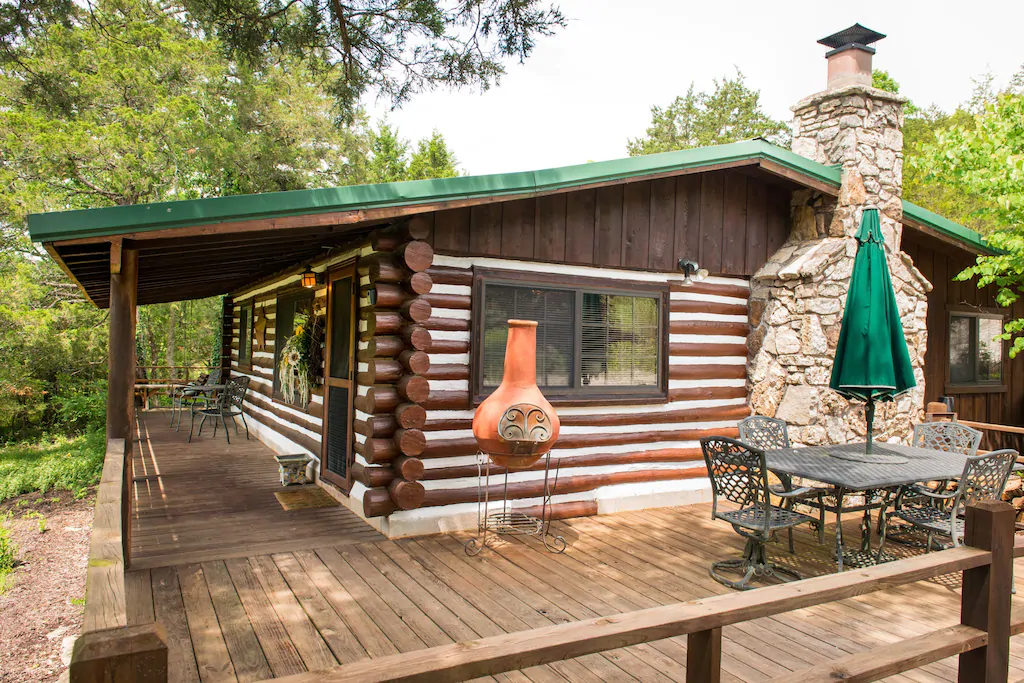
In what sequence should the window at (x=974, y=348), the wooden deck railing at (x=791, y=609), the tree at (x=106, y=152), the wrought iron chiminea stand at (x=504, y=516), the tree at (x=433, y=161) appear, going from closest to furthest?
1. the wooden deck railing at (x=791, y=609)
2. the wrought iron chiminea stand at (x=504, y=516)
3. the window at (x=974, y=348)
4. the tree at (x=106, y=152)
5. the tree at (x=433, y=161)

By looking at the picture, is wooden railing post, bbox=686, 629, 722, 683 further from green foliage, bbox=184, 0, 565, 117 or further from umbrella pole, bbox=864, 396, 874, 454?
green foliage, bbox=184, 0, 565, 117

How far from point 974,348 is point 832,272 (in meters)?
4.21

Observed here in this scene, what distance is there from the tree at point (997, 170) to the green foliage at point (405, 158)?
19.8 meters

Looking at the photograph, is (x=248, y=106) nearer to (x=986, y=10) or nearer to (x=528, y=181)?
(x=528, y=181)

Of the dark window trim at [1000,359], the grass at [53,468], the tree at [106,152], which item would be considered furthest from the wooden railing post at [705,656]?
the tree at [106,152]

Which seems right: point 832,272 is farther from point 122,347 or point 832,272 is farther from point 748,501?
point 122,347

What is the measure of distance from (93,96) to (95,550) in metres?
17.2

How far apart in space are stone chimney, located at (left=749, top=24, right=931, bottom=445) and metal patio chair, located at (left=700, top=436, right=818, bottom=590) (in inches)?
91.3

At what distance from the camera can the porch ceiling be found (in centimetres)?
461

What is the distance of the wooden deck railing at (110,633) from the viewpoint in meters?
1.30

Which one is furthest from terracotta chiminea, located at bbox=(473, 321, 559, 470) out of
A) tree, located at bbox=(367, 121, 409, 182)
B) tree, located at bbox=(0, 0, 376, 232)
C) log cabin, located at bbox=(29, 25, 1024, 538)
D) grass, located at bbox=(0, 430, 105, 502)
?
tree, located at bbox=(367, 121, 409, 182)

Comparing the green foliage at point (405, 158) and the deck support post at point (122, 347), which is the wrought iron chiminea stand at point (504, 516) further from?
the green foliage at point (405, 158)

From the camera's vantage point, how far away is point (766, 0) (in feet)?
77.6

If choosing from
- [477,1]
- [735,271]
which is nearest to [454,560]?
[735,271]
